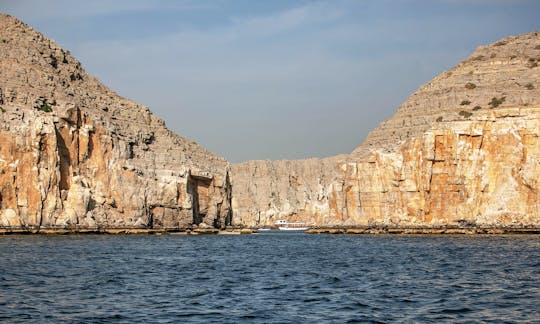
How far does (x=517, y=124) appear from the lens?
3903 inches

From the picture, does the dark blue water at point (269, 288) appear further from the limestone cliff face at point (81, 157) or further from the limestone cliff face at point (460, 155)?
the limestone cliff face at point (460, 155)

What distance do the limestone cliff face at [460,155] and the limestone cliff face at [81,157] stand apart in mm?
26858

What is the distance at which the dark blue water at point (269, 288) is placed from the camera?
2594cm

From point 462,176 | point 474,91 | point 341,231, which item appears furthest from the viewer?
point 341,231

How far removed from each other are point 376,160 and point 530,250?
65517 mm

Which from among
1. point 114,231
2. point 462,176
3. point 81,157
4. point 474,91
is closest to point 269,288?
point 114,231

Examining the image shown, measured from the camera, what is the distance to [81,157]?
103 m

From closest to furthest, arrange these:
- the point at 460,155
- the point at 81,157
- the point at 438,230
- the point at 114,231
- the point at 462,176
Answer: the point at 114,231, the point at 438,230, the point at 81,157, the point at 462,176, the point at 460,155

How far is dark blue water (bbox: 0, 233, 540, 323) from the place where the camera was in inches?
1021

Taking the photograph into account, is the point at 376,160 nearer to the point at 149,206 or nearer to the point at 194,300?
the point at 149,206

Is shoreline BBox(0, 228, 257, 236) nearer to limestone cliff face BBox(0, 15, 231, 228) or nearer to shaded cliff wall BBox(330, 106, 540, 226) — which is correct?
limestone cliff face BBox(0, 15, 231, 228)

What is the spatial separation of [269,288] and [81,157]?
7447 cm

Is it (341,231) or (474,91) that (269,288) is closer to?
(341,231)

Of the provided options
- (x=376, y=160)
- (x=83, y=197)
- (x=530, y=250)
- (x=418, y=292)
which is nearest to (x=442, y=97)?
(x=376, y=160)
